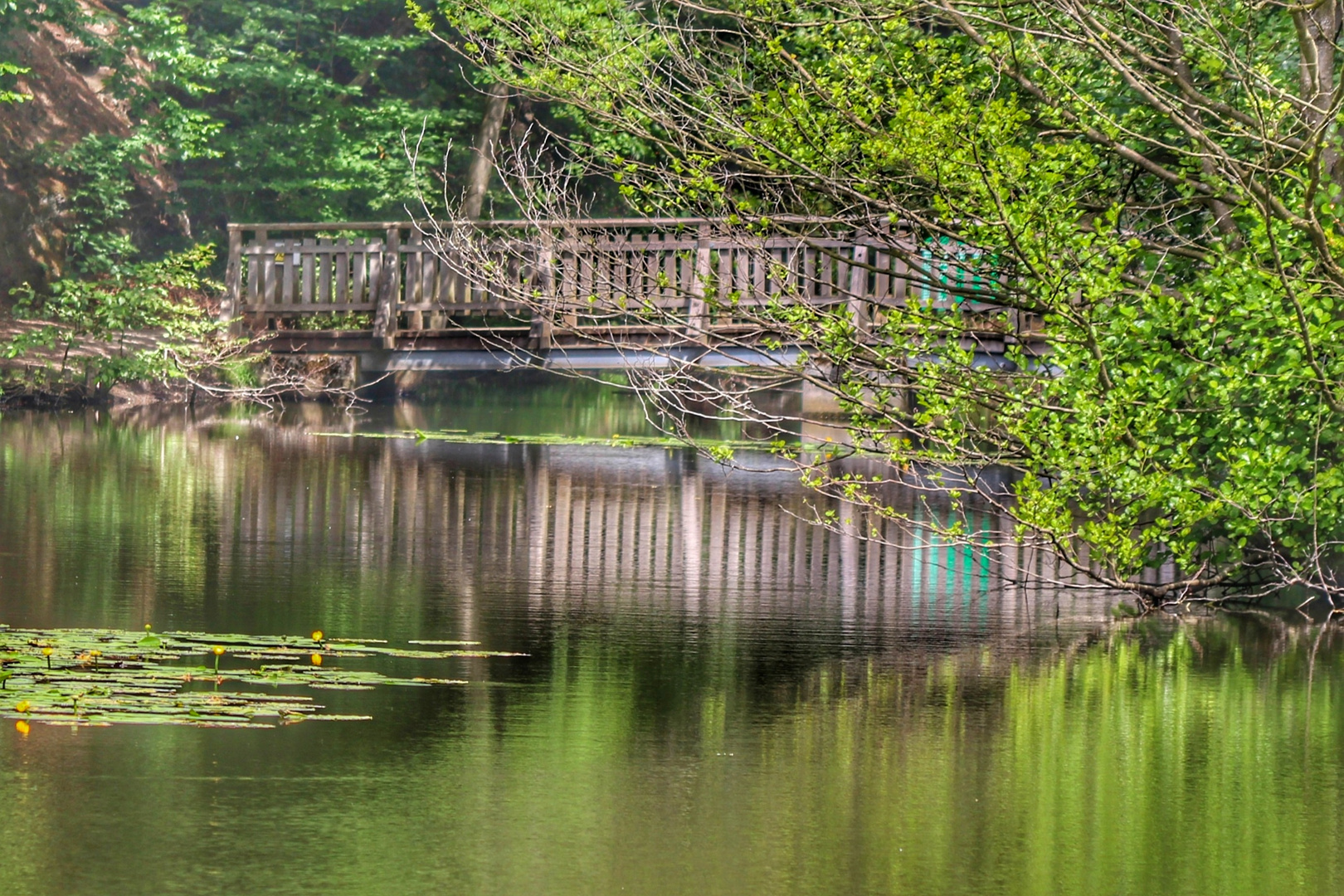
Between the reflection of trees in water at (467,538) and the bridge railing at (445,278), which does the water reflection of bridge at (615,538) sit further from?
the bridge railing at (445,278)

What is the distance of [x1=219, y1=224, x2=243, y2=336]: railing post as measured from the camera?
29.3 m

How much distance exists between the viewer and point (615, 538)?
14.7 metres

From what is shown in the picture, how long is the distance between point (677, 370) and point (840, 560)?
72.1 inches

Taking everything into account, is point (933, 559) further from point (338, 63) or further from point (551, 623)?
point (338, 63)

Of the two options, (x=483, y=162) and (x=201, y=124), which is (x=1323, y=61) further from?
(x=201, y=124)

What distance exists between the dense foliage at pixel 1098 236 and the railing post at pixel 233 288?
55.6 feet

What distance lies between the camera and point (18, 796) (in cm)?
632

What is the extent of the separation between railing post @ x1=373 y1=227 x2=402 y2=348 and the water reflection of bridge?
254 inches

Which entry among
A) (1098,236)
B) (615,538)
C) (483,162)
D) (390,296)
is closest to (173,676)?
(1098,236)

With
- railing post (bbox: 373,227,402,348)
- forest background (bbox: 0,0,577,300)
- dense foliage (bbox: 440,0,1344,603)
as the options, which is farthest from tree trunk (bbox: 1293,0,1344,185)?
forest background (bbox: 0,0,577,300)

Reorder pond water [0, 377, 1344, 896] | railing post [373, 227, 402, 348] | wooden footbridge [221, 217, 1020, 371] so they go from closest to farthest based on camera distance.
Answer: pond water [0, 377, 1344, 896] → wooden footbridge [221, 217, 1020, 371] → railing post [373, 227, 402, 348]

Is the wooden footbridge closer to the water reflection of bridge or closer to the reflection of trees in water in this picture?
the reflection of trees in water

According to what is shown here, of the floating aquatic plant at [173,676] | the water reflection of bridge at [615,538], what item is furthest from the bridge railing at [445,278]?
the floating aquatic plant at [173,676]

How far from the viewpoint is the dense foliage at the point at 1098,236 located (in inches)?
428
